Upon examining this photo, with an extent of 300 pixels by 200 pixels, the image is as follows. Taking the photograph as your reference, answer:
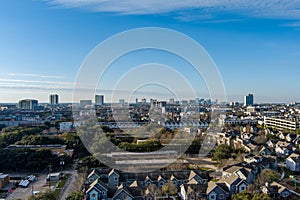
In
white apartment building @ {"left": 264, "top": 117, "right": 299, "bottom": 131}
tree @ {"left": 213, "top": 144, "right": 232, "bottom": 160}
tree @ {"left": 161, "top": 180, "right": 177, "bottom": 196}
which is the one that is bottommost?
tree @ {"left": 161, "top": 180, "right": 177, "bottom": 196}

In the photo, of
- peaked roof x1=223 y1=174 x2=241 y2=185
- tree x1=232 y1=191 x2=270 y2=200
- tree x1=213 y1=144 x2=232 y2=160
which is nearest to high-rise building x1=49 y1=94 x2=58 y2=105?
tree x1=213 y1=144 x2=232 y2=160

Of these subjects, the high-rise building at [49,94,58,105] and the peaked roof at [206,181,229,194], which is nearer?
the peaked roof at [206,181,229,194]

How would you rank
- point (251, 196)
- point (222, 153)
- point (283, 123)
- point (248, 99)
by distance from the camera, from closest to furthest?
1. point (251, 196)
2. point (222, 153)
3. point (283, 123)
4. point (248, 99)

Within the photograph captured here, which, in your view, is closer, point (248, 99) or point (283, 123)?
point (283, 123)

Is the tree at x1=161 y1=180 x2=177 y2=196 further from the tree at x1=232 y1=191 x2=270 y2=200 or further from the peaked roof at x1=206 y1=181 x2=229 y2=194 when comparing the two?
the tree at x1=232 y1=191 x2=270 y2=200

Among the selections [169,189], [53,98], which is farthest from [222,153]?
[53,98]

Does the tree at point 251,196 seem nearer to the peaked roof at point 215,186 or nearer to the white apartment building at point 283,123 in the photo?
the peaked roof at point 215,186

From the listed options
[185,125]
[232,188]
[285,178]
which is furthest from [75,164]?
[185,125]

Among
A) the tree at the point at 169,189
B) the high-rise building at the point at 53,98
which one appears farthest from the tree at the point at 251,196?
the high-rise building at the point at 53,98

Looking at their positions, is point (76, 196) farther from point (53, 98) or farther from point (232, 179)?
Result: point (53, 98)

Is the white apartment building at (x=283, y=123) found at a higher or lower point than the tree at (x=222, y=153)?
higher

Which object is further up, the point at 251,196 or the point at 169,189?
the point at 251,196
